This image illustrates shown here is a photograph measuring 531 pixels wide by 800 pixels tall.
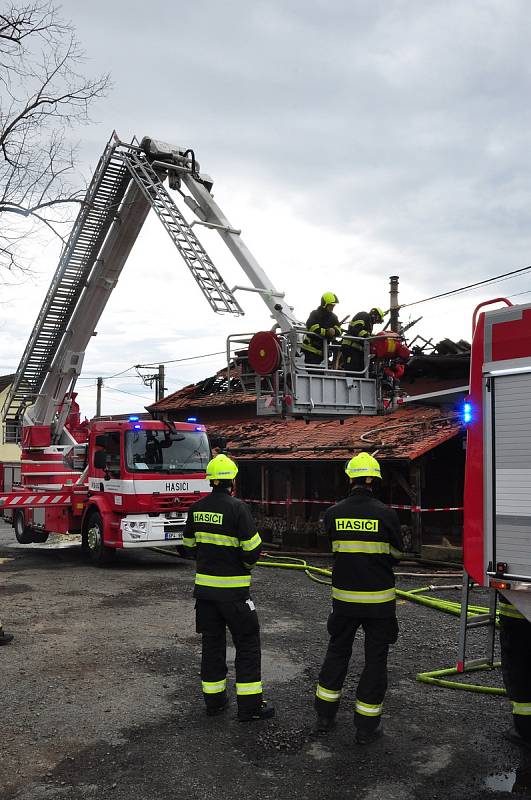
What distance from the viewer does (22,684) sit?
19.9ft

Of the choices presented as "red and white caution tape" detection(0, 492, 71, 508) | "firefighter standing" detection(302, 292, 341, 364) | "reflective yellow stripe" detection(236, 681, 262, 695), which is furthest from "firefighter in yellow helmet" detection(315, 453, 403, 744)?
"red and white caution tape" detection(0, 492, 71, 508)

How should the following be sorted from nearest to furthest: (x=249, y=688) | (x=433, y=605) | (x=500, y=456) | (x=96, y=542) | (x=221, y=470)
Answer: (x=500, y=456) < (x=249, y=688) < (x=221, y=470) < (x=433, y=605) < (x=96, y=542)

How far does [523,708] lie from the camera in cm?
452

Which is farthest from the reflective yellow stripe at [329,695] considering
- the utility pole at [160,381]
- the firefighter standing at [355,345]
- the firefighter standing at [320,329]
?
the utility pole at [160,381]

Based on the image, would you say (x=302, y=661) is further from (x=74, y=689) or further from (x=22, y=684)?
(x=22, y=684)

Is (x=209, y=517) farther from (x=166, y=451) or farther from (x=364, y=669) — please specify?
(x=166, y=451)

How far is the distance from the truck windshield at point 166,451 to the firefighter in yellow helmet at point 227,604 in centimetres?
703

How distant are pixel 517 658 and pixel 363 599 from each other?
1040mm

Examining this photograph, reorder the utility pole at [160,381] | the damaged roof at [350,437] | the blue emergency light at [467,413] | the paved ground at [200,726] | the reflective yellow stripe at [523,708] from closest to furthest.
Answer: the paved ground at [200,726]
the blue emergency light at [467,413]
the reflective yellow stripe at [523,708]
the damaged roof at [350,437]
the utility pole at [160,381]

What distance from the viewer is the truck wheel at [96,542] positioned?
12469mm

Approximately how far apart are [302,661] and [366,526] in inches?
95.7

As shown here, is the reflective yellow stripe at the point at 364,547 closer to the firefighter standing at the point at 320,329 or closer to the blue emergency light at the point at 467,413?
the blue emergency light at the point at 467,413

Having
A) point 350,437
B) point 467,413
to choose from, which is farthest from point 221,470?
point 350,437

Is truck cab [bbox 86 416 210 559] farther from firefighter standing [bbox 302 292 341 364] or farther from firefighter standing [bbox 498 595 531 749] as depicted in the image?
firefighter standing [bbox 498 595 531 749]
